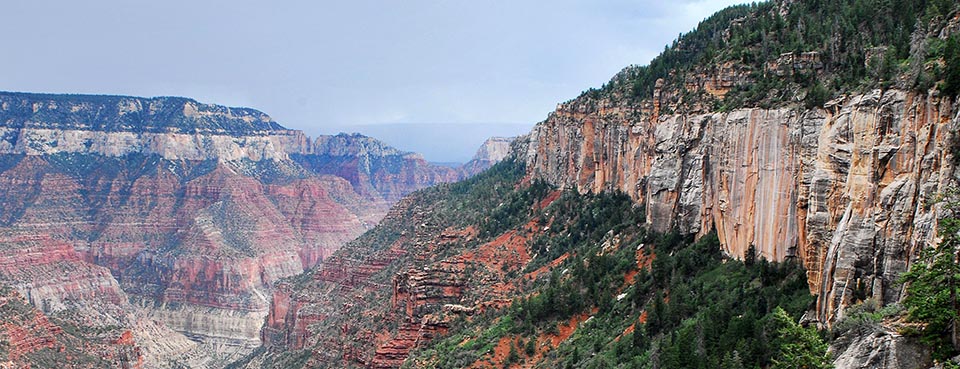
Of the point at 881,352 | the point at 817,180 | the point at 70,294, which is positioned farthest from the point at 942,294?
the point at 70,294

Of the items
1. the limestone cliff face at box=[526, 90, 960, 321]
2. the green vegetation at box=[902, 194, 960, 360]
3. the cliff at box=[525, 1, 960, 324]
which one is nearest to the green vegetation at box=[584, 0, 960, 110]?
the cliff at box=[525, 1, 960, 324]

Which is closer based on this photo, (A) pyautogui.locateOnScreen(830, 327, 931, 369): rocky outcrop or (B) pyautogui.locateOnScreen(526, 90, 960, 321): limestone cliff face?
(A) pyautogui.locateOnScreen(830, 327, 931, 369): rocky outcrop

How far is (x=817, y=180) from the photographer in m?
41.0

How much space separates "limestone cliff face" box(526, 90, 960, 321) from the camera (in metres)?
33.0

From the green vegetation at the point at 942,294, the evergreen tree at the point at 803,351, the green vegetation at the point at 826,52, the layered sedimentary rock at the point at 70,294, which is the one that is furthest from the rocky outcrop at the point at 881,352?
the layered sedimentary rock at the point at 70,294

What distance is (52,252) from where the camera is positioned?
638 feet

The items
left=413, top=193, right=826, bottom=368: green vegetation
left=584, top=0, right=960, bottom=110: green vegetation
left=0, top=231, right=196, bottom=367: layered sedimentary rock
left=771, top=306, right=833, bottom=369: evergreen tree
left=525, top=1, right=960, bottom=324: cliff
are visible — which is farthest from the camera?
left=0, top=231, right=196, bottom=367: layered sedimentary rock

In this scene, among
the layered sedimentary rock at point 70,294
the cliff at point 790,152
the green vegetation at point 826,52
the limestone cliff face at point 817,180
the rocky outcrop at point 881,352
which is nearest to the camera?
the rocky outcrop at point 881,352

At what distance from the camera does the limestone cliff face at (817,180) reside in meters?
33.0

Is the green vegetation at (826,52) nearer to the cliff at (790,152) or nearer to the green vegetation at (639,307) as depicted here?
the cliff at (790,152)

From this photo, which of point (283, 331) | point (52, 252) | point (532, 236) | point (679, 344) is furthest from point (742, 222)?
point (52, 252)

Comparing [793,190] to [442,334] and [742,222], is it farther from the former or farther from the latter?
[442,334]

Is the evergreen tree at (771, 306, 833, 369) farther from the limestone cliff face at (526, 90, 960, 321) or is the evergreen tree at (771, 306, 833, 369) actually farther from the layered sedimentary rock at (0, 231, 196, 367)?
the layered sedimentary rock at (0, 231, 196, 367)

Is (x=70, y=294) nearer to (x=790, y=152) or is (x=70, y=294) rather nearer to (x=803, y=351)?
(x=790, y=152)
